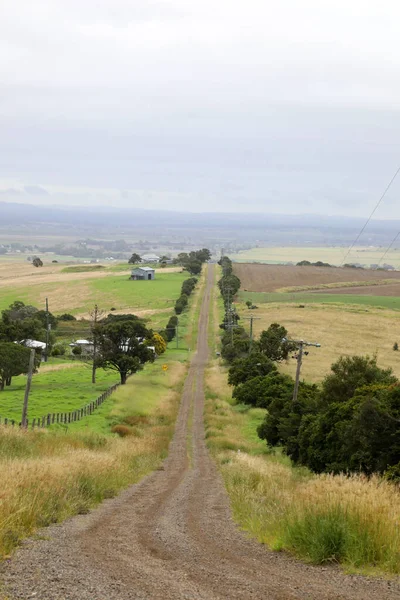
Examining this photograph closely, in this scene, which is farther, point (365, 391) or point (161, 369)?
point (161, 369)

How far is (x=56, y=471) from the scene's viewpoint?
17.5m

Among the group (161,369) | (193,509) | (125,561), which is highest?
(125,561)

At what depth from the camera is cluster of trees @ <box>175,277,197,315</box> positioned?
13588cm

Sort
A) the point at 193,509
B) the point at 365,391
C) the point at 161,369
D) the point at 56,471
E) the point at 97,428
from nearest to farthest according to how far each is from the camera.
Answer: the point at 56,471, the point at 193,509, the point at 365,391, the point at 97,428, the point at 161,369

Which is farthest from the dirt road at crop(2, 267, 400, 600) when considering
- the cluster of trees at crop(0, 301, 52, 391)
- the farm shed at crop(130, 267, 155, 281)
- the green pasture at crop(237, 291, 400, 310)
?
the farm shed at crop(130, 267, 155, 281)

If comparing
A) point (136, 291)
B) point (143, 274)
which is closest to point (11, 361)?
point (136, 291)

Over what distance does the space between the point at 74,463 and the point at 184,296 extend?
426ft

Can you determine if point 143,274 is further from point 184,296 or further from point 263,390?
point 263,390

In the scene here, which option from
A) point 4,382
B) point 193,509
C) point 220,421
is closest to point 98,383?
point 4,382

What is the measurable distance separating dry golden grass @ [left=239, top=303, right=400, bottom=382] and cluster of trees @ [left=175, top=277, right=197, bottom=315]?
37.3ft

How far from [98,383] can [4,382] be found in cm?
929

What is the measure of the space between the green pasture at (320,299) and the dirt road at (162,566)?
5097 inches

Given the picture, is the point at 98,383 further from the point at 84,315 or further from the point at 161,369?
the point at 84,315

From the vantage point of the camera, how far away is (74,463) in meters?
19.7
